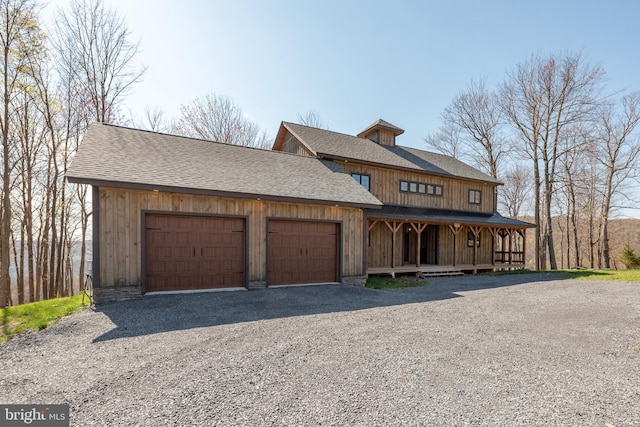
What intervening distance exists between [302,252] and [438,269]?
7578 mm

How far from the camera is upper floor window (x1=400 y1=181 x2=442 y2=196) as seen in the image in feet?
49.6

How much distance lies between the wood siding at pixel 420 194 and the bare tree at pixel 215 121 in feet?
38.9

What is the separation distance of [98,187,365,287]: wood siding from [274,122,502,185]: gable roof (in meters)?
4.46

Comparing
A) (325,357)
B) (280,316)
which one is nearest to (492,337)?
(325,357)

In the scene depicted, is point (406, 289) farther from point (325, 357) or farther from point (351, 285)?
point (325, 357)

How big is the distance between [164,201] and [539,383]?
27.4 feet

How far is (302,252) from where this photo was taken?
393 inches

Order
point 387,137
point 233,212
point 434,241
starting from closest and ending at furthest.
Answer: point 233,212
point 434,241
point 387,137

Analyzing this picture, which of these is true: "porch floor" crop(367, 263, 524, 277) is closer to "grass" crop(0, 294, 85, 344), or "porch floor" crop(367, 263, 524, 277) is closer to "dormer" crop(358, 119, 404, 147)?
"dormer" crop(358, 119, 404, 147)

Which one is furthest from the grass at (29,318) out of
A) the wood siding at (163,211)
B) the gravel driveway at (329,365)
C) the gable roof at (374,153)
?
the gable roof at (374,153)

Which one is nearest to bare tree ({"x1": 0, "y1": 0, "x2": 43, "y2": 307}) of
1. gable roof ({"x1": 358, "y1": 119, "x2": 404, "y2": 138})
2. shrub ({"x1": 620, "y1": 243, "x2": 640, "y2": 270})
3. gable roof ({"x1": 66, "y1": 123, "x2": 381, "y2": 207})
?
gable roof ({"x1": 66, "y1": 123, "x2": 381, "y2": 207})

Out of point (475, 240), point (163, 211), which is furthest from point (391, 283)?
point (163, 211)

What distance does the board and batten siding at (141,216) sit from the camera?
7.23 m

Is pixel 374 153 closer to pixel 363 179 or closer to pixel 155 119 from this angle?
pixel 363 179
